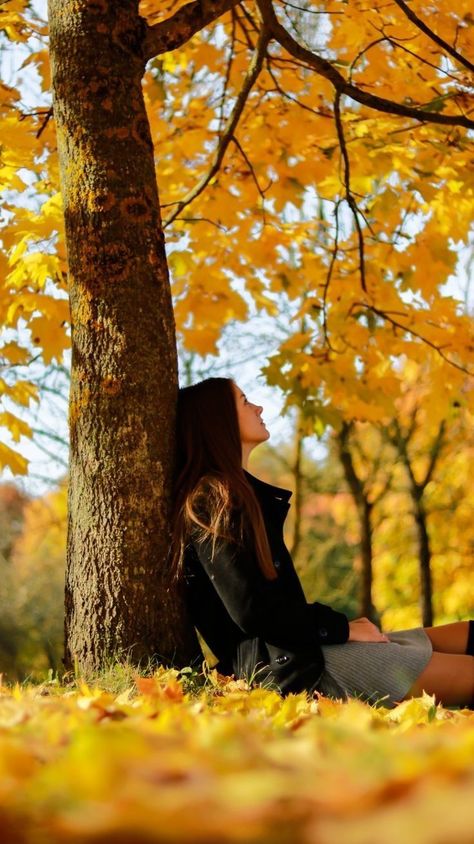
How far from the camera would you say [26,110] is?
13.9 ft

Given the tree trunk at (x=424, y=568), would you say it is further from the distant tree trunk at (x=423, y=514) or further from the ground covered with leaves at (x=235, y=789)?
the ground covered with leaves at (x=235, y=789)

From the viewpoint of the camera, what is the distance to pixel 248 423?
3.36 metres

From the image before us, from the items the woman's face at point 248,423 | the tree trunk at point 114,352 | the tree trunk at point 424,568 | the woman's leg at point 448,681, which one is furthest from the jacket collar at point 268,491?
the tree trunk at point 424,568

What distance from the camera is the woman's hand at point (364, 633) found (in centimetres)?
311

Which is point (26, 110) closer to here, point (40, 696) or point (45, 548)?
point (40, 696)

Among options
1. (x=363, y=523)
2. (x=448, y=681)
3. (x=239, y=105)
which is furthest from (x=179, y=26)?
(x=363, y=523)

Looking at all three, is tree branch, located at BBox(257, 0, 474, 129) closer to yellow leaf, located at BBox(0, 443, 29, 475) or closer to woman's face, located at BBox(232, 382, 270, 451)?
woman's face, located at BBox(232, 382, 270, 451)

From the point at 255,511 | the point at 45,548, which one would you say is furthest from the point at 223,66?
the point at 45,548

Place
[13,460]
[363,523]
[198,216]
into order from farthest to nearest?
[363,523] < [198,216] < [13,460]

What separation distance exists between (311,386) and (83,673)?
8.04ft

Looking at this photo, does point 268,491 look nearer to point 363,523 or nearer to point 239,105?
point 239,105

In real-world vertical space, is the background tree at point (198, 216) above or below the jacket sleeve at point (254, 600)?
above

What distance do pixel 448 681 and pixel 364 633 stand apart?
33 centimetres

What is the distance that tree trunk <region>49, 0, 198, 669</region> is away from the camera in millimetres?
2992
